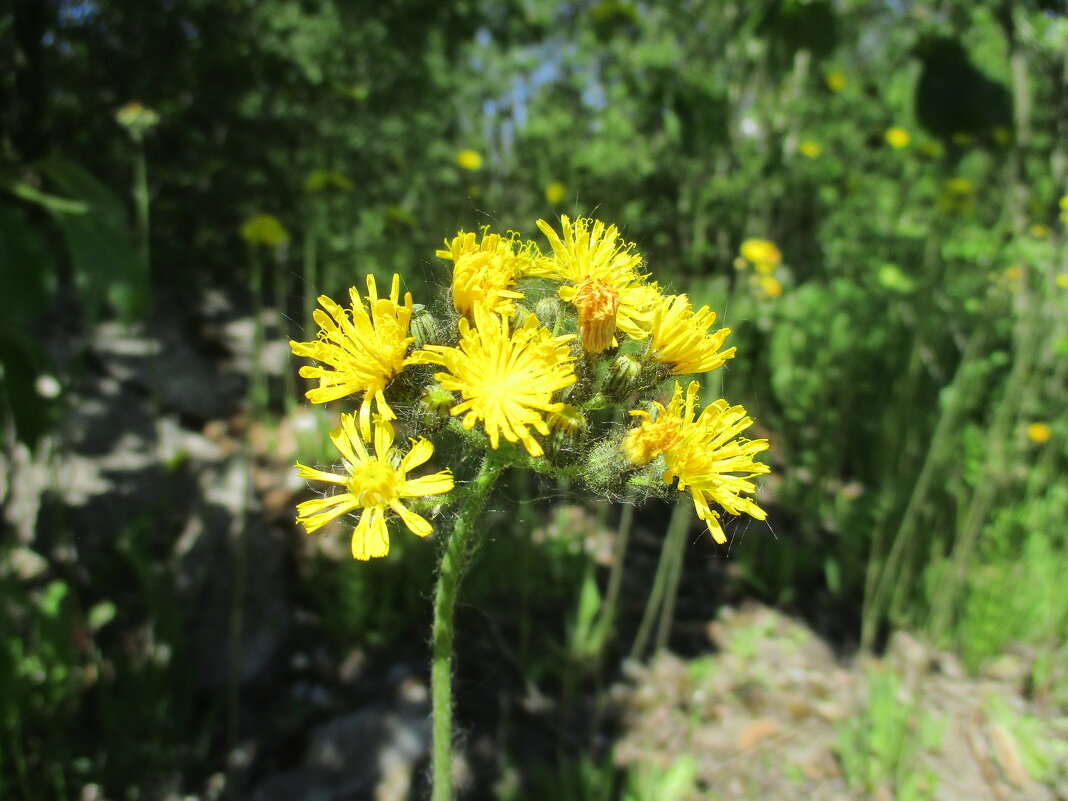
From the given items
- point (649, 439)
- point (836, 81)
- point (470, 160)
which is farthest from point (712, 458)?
point (836, 81)

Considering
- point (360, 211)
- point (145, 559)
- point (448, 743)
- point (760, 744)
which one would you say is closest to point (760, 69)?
point (448, 743)

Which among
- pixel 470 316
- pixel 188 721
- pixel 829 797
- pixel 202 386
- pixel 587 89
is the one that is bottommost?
pixel 829 797

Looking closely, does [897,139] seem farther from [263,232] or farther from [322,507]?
[322,507]

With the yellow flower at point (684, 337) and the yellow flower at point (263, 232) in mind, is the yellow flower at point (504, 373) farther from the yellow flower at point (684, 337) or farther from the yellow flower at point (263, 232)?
the yellow flower at point (263, 232)

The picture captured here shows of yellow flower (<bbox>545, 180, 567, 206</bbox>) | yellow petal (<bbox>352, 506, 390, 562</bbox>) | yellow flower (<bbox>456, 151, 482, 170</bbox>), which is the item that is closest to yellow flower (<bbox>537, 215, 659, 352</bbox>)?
yellow petal (<bbox>352, 506, 390, 562</bbox>)

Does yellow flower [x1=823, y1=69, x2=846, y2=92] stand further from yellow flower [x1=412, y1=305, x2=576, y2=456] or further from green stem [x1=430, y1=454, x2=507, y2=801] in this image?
green stem [x1=430, y1=454, x2=507, y2=801]

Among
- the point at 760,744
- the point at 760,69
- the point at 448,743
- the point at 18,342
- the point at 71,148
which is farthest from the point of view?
the point at 71,148

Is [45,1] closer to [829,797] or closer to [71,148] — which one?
[71,148]
